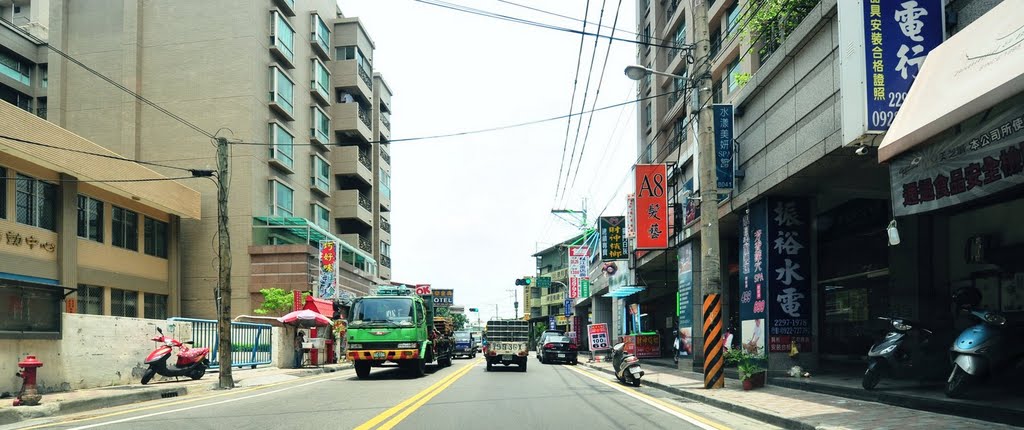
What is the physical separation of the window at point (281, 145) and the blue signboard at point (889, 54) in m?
33.3

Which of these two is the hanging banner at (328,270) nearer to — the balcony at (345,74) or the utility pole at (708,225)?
the balcony at (345,74)

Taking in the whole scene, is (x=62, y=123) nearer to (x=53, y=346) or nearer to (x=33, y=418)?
(x=53, y=346)

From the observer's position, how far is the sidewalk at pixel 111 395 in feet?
37.8

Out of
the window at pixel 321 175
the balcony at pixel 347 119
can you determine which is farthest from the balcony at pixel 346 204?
the balcony at pixel 347 119

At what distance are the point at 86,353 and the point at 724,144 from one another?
15.2 metres

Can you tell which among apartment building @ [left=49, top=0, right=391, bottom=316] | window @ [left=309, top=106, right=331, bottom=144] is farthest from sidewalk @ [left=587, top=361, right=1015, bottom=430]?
window @ [left=309, top=106, right=331, bottom=144]

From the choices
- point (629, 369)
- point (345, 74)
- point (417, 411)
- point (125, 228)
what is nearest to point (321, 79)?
point (345, 74)

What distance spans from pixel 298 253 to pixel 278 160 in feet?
18.5

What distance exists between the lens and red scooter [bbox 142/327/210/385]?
1700cm

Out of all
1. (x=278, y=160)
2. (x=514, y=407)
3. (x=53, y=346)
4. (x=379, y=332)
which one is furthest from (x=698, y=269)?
(x=278, y=160)

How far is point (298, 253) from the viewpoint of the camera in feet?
128

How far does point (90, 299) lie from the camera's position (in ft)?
98.0

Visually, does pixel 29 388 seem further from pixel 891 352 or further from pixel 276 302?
pixel 276 302

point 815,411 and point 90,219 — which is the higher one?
point 90,219
